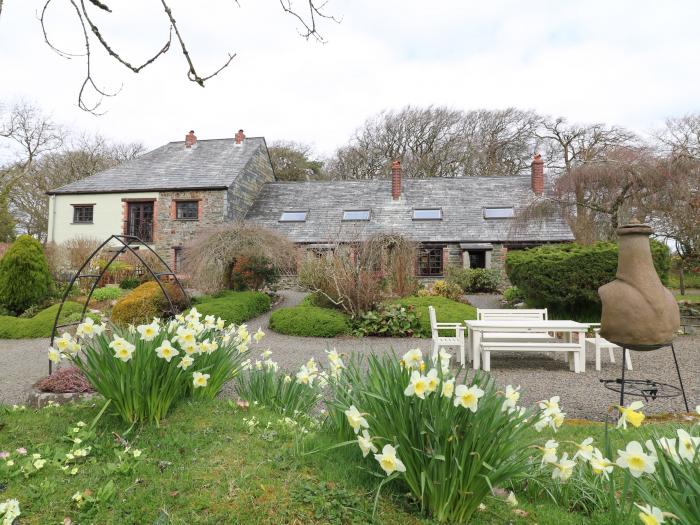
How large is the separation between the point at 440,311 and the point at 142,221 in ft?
53.1

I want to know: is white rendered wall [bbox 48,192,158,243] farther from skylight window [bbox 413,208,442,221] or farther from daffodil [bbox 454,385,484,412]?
daffodil [bbox 454,385,484,412]

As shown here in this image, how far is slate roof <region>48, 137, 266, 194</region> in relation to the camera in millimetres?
19812

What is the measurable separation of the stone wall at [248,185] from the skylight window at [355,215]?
196 inches

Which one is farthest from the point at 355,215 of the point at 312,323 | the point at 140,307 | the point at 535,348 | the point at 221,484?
the point at 221,484

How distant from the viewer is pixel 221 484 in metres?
2.22

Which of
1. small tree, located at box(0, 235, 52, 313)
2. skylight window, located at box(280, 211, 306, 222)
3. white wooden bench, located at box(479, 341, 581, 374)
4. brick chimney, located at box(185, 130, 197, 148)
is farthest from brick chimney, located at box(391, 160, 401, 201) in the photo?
white wooden bench, located at box(479, 341, 581, 374)

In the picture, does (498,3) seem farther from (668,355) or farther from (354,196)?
(354,196)


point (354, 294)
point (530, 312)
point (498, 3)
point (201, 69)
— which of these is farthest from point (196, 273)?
point (498, 3)

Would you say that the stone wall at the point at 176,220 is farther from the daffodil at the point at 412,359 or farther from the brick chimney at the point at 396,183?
the daffodil at the point at 412,359

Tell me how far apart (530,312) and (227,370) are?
638cm

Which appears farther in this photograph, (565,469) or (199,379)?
(199,379)

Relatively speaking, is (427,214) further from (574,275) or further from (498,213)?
(574,275)

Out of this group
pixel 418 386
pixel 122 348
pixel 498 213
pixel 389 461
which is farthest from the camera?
pixel 498 213

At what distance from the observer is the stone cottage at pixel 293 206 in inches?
717
